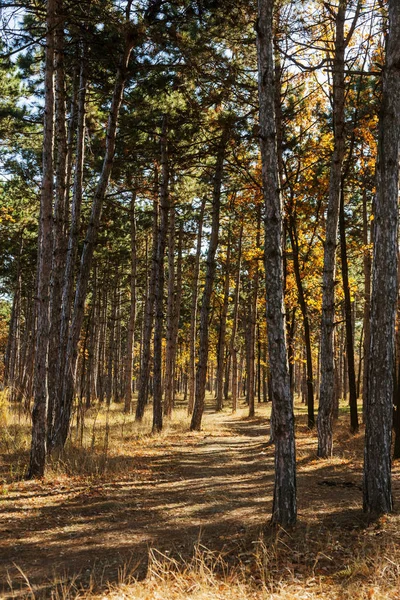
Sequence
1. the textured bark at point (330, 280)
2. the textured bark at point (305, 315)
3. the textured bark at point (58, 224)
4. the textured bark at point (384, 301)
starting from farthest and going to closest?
the textured bark at point (305, 315)
the textured bark at point (58, 224)
the textured bark at point (330, 280)
the textured bark at point (384, 301)

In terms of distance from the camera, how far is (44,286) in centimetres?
829

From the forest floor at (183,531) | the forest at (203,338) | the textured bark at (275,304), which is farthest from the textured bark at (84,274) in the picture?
the textured bark at (275,304)

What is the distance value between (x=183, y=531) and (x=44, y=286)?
15.5 feet

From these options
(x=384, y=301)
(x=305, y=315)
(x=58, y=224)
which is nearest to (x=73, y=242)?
(x=58, y=224)

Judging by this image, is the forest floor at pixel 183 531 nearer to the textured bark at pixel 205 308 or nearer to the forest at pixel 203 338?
the forest at pixel 203 338

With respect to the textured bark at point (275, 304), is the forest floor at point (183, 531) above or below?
below

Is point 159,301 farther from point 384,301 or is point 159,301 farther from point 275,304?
point 384,301

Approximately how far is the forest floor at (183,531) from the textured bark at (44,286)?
71 cm

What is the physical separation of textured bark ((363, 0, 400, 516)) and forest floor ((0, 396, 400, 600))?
1.80ft

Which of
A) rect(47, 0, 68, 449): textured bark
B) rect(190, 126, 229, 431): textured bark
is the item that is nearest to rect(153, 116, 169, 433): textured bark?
rect(190, 126, 229, 431): textured bark

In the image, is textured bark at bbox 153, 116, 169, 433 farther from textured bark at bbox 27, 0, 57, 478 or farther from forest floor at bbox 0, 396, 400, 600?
textured bark at bbox 27, 0, 57, 478

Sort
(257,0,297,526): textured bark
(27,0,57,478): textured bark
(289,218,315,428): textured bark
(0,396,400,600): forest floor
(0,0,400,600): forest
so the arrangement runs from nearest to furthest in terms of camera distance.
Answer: (0,396,400,600): forest floor → (0,0,400,600): forest → (257,0,297,526): textured bark → (27,0,57,478): textured bark → (289,218,315,428): textured bark

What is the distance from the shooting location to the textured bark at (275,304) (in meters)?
5.83

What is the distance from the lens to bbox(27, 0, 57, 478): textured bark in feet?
27.1
